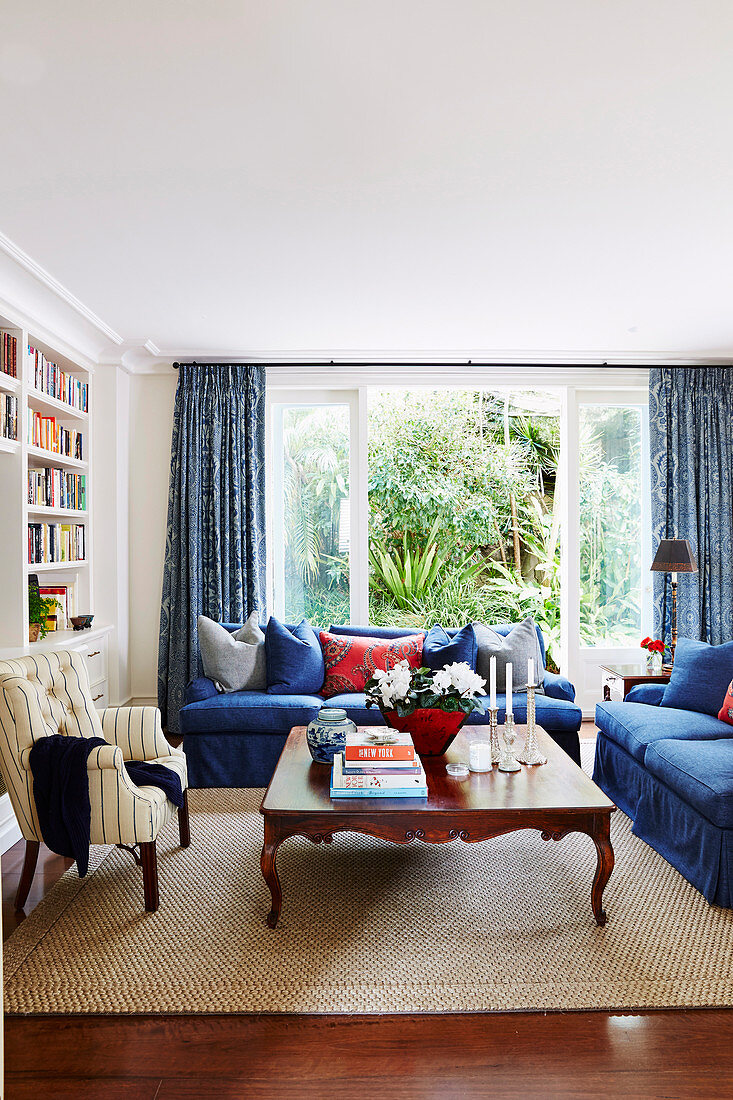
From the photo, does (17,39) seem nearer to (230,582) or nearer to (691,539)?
(230,582)

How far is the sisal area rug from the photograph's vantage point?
218cm

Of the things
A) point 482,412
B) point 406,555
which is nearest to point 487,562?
point 406,555

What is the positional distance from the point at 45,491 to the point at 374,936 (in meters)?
3.13

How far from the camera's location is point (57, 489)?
4500mm

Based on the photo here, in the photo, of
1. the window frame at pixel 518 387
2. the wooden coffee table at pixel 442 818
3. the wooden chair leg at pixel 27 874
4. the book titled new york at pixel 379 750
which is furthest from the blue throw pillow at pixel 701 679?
the wooden chair leg at pixel 27 874

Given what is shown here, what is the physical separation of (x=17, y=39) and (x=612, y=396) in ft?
14.8

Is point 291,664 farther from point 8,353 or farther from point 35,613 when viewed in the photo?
point 8,353

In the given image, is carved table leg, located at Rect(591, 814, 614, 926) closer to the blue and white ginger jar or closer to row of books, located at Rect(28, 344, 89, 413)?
the blue and white ginger jar

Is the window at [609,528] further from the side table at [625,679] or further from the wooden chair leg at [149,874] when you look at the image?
the wooden chair leg at [149,874]

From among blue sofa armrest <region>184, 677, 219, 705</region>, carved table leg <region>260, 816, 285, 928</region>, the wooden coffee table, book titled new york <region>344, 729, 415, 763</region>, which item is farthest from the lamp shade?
carved table leg <region>260, 816, 285, 928</region>

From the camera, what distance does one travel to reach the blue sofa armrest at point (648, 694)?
157 inches

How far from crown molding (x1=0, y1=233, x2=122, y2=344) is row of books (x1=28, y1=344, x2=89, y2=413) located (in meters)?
0.35

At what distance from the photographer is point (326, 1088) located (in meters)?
1.82

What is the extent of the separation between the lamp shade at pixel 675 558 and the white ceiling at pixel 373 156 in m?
1.40
